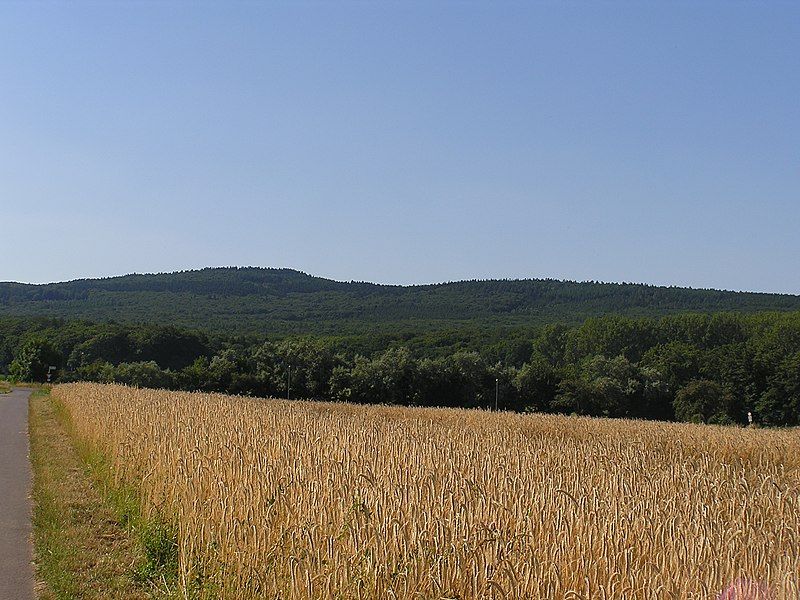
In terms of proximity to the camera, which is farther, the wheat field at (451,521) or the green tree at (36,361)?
the green tree at (36,361)

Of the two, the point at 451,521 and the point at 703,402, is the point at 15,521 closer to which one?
the point at 451,521

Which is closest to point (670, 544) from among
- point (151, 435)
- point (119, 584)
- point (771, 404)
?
point (119, 584)

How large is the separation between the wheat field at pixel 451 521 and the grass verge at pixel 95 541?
37cm

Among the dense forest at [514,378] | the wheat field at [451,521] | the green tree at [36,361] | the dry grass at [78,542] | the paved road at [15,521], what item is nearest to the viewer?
the wheat field at [451,521]

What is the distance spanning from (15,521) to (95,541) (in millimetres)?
1946

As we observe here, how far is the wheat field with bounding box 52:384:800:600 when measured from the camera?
5.04m

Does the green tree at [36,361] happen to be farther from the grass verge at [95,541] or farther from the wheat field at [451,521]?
the wheat field at [451,521]

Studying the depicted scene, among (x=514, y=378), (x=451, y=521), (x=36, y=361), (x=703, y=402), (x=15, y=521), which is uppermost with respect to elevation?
(x=451, y=521)

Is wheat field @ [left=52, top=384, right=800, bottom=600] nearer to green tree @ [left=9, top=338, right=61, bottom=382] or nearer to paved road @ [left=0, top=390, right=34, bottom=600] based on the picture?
paved road @ [left=0, top=390, right=34, bottom=600]

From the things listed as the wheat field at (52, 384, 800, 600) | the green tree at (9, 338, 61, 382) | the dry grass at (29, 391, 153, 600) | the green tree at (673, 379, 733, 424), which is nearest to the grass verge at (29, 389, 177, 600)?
the dry grass at (29, 391, 153, 600)

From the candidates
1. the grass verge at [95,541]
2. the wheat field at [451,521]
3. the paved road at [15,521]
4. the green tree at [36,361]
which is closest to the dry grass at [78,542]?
the grass verge at [95,541]

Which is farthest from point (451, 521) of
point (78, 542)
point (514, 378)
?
point (514, 378)

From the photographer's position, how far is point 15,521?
1141cm

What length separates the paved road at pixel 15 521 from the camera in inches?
332
